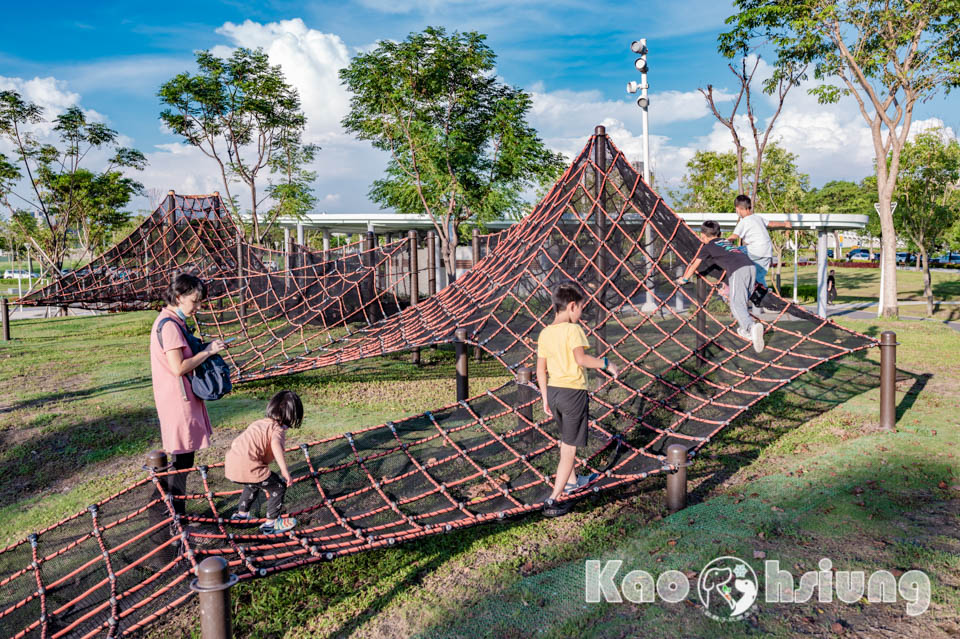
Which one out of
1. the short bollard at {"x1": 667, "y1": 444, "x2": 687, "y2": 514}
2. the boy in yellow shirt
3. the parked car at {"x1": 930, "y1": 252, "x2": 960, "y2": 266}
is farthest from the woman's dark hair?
the parked car at {"x1": 930, "y1": 252, "x2": 960, "y2": 266}

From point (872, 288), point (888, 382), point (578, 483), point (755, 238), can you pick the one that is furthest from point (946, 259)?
point (578, 483)

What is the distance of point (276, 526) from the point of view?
329 cm

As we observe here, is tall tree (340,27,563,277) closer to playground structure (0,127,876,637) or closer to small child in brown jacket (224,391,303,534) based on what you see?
playground structure (0,127,876,637)

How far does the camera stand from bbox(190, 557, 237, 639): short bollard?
2.02 m

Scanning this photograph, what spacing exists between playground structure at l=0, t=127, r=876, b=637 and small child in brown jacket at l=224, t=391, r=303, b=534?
123 millimetres

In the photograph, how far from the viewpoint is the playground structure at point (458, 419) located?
292cm

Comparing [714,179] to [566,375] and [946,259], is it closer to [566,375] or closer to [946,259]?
[566,375]

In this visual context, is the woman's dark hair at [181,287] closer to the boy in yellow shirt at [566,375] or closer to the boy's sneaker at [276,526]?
the boy's sneaker at [276,526]

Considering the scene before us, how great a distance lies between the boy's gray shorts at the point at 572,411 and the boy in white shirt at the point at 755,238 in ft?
9.09

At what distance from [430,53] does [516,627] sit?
461 inches

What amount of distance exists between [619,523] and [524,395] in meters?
1.46

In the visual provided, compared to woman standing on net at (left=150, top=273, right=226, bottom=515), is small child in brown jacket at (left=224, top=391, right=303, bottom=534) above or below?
below

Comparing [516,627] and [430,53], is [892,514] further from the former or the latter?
[430,53]

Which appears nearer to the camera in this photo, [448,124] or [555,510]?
[555,510]
